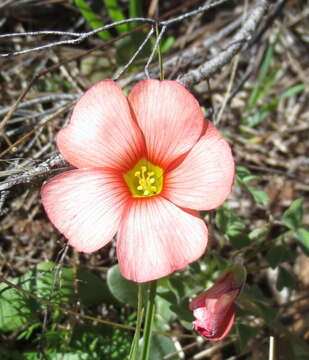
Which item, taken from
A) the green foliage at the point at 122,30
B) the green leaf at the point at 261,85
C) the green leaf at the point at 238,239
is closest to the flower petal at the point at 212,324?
the green leaf at the point at 238,239

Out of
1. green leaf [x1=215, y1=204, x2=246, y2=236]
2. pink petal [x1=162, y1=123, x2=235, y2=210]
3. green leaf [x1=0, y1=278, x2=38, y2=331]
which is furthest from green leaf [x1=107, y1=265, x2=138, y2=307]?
pink petal [x1=162, y1=123, x2=235, y2=210]

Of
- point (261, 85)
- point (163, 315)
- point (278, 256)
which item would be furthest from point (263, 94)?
point (163, 315)

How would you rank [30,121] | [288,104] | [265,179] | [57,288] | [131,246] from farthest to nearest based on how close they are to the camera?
[288,104]
[265,179]
[30,121]
[57,288]
[131,246]

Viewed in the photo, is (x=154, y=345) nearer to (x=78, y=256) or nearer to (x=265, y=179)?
(x=78, y=256)

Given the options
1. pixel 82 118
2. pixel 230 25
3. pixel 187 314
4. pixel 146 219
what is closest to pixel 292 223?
pixel 187 314

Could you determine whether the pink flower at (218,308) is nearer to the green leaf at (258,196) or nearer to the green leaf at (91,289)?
the green leaf at (258,196)
